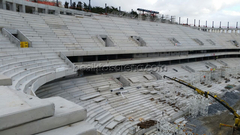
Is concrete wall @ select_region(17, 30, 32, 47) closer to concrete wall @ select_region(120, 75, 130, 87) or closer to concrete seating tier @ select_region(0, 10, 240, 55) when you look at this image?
concrete seating tier @ select_region(0, 10, 240, 55)

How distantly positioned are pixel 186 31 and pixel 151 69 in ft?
76.0

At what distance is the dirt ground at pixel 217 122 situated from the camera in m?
11.8

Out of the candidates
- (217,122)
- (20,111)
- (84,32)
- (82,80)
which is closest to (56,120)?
(20,111)

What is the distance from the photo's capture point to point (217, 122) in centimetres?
1320

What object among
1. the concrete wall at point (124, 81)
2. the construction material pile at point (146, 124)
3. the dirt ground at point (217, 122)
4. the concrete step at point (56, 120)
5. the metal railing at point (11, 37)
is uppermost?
the metal railing at point (11, 37)

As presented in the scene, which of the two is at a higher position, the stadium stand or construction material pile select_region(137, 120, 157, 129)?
the stadium stand

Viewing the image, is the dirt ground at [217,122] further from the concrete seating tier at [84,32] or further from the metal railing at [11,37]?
the metal railing at [11,37]

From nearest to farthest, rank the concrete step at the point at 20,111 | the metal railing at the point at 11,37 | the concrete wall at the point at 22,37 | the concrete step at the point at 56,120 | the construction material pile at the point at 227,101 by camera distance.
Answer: the concrete step at the point at 20,111 → the concrete step at the point at 56,120 → the metal railing at the point at 11,37 → the construction material pile at the point at 227,101 → the concrete wall at the point at 22,37

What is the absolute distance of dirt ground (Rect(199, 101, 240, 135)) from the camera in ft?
38.6

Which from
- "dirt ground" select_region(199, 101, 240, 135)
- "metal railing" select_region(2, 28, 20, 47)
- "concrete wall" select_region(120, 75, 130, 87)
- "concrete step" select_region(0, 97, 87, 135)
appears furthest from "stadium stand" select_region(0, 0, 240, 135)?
"dirt ground" select_region(199, 101, 240, 135)

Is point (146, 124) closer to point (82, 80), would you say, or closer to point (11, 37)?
point (82, 80)

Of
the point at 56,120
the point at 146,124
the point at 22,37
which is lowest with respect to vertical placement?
the point at 146,124

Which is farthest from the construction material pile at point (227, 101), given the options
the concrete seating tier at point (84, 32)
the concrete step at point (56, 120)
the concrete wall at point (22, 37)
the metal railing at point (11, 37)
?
the metal railing at point (11, 37)

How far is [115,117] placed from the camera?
12.3 metres
